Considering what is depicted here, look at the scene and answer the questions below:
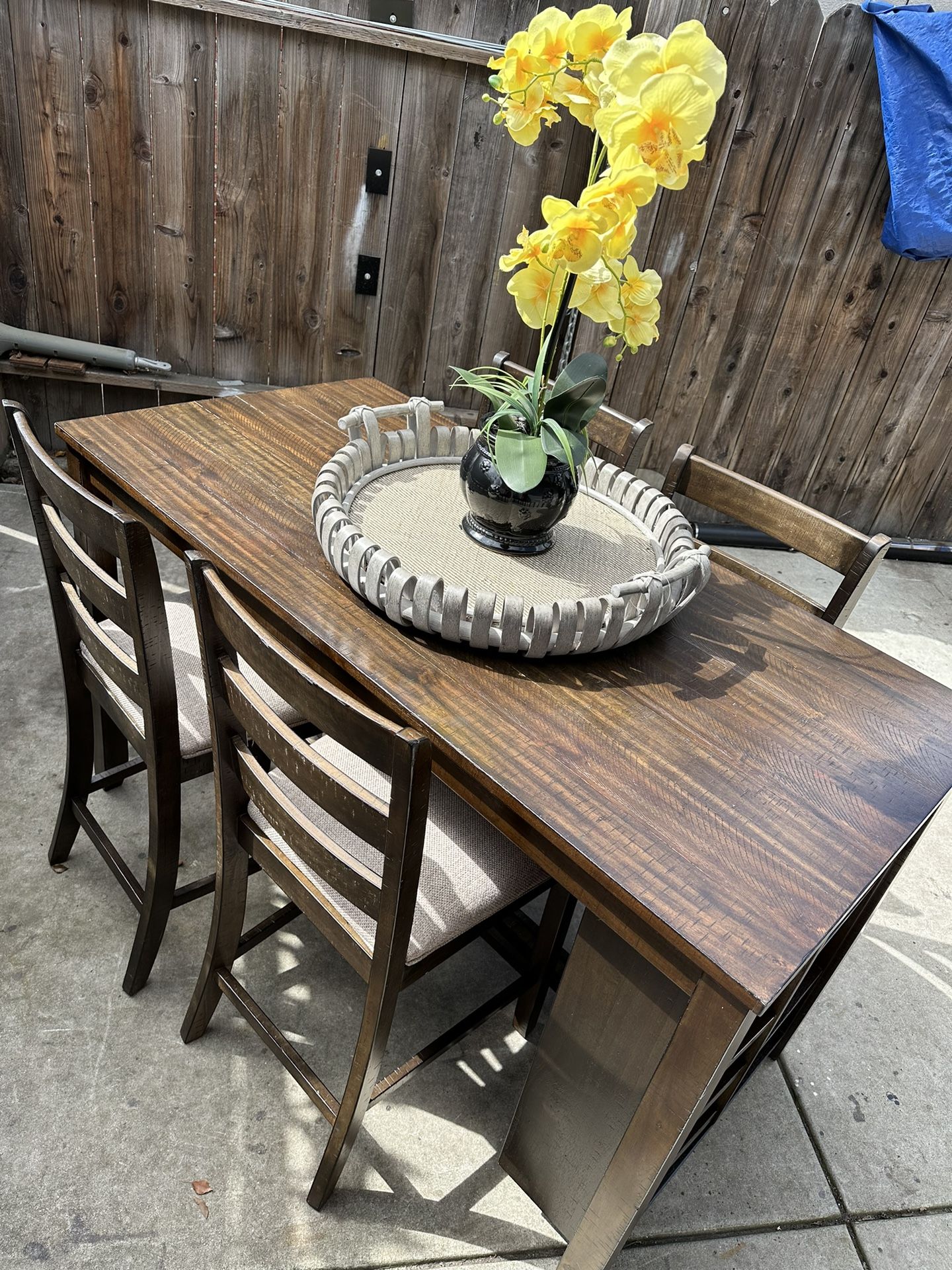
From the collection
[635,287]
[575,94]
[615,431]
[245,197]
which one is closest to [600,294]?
[635,287]

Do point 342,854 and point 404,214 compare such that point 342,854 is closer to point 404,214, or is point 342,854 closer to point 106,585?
point 106,585

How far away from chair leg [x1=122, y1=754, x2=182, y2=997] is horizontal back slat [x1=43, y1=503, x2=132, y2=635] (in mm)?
273

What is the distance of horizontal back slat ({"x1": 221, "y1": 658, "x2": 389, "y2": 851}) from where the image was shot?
1.01 m

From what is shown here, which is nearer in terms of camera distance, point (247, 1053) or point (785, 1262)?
point (785, 1262)

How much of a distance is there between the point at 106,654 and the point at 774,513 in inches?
48.7

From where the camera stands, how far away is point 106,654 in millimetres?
1366

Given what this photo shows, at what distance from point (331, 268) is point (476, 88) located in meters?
0.69

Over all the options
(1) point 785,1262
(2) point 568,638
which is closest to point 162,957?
(2) point 568,638

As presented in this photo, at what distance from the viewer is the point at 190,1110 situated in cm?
146

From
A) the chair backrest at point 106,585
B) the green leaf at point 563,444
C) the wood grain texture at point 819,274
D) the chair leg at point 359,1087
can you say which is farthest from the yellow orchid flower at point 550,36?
the wood grain texture at point 819,274

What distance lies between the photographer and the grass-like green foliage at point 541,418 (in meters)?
1.34

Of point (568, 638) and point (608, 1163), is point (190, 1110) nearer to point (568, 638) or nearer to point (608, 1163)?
point (608, 1163)

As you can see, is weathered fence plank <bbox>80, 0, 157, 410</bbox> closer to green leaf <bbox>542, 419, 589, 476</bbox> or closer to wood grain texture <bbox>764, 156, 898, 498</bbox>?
green leaf <bbox>542, 419, 589, 476</bbox>

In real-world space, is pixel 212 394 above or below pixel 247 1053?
above
